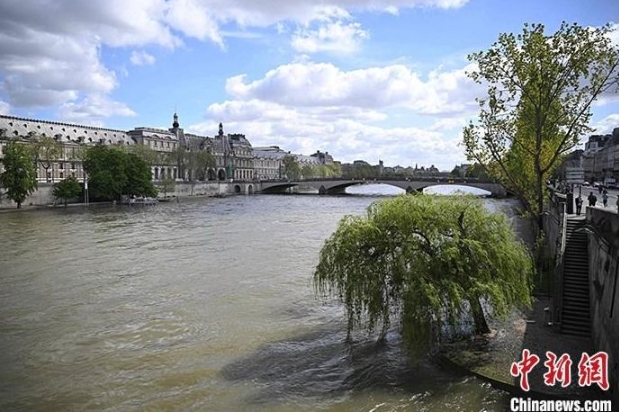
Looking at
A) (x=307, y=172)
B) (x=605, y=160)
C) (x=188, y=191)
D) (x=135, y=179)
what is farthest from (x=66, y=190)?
(x=307, y=172)

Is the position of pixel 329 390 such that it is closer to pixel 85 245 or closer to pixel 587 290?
pixel 587 290

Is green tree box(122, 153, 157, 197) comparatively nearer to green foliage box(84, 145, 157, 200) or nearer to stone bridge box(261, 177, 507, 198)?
green foliage box(84, 145, 157, 200)

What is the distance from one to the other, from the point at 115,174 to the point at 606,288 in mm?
78002

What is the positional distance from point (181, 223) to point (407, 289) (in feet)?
136

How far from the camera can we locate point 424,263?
1352 cm

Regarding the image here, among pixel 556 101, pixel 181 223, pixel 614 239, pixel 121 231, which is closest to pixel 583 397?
pixel 614 239

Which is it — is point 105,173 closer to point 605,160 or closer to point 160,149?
point 160,149

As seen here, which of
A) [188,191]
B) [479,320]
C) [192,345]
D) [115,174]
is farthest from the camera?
[188,191]

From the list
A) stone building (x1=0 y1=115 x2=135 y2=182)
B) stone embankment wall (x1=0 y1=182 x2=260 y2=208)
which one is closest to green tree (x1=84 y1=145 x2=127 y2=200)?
stone embankment wall (x1=0 y1=182 x2=260 y2=208)

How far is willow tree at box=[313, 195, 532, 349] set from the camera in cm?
1309

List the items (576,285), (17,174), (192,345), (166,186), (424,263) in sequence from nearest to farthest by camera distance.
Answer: (424,263), (192,345), (576,285), (17,174), (166,186)

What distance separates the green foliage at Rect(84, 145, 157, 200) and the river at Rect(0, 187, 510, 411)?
49963 millimetres

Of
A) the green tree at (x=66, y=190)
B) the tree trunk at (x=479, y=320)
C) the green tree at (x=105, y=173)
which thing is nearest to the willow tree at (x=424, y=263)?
the tree trunk at (x=479, y=320)

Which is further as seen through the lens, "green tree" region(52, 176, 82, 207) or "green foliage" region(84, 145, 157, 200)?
"green foliage" region(84, 145, 157, 200)
